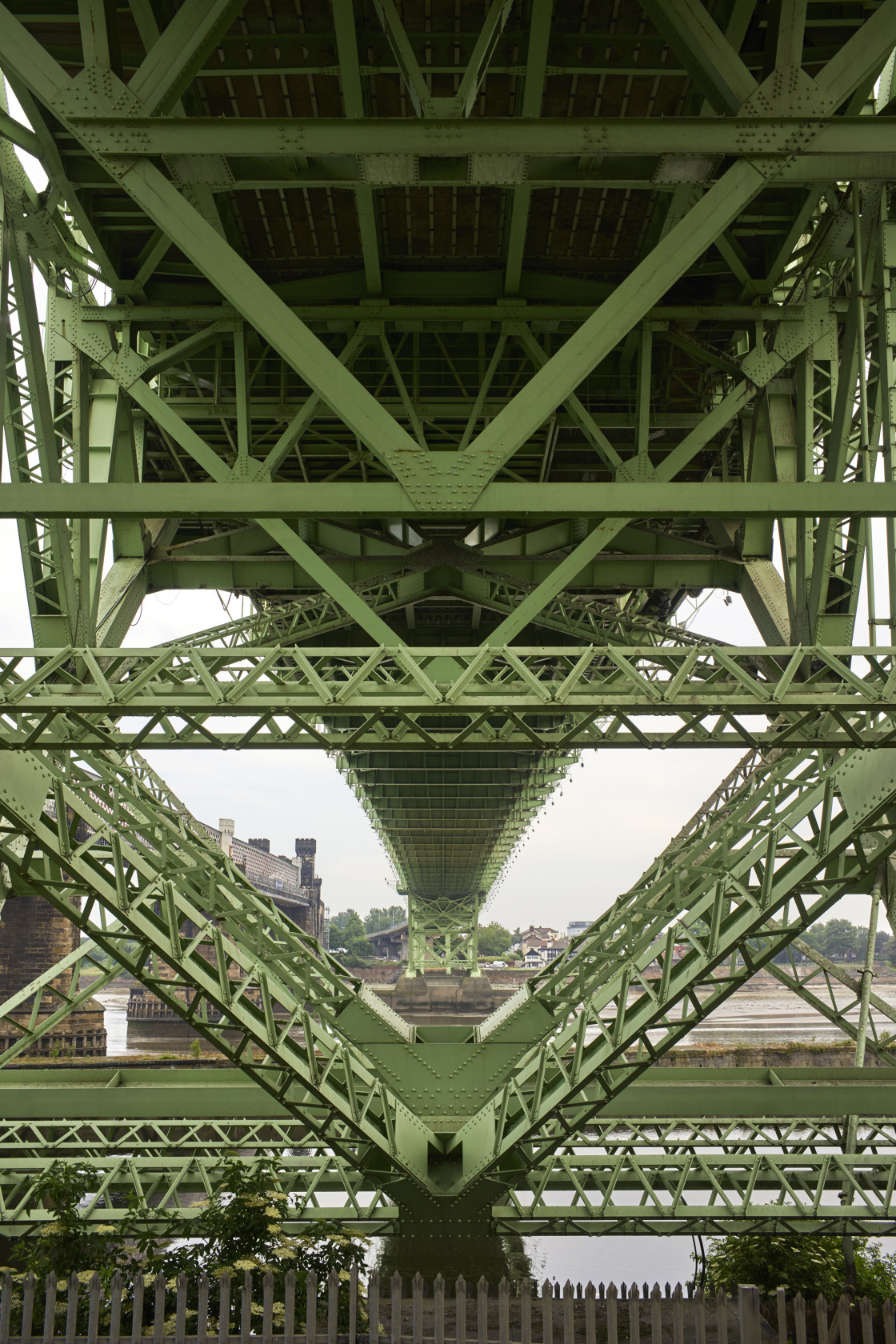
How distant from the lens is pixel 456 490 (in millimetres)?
7098

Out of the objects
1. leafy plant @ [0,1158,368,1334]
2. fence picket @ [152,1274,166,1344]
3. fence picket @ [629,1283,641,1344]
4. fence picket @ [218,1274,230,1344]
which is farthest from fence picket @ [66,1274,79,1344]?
fence picket @ [629,1283,641,1344]

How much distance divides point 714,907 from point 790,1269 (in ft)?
14.6

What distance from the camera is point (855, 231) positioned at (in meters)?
8.95

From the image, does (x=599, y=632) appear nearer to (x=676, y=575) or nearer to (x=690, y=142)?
(x=676, y=575)

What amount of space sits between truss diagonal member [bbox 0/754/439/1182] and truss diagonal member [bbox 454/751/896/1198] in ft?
7.16

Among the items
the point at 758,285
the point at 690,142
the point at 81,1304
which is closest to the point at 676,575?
the point at 758,285

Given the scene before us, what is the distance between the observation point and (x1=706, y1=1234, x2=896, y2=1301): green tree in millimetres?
12320

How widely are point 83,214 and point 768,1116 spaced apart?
14526mm

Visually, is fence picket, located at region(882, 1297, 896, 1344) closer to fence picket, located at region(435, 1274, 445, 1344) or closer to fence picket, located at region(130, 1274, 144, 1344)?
fence picket, located at region(435, 1274, 445, 1344)

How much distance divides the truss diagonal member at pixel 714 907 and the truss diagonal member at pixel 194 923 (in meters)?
2.18

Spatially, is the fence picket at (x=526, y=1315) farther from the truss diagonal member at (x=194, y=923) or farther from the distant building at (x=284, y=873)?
the distant building at (x=284, y=873)

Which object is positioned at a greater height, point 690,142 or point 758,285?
point 758,285

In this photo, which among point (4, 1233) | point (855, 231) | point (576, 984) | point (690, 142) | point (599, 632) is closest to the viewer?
point (690, 142)

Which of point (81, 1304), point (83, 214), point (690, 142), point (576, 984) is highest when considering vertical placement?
point (83, 214)
